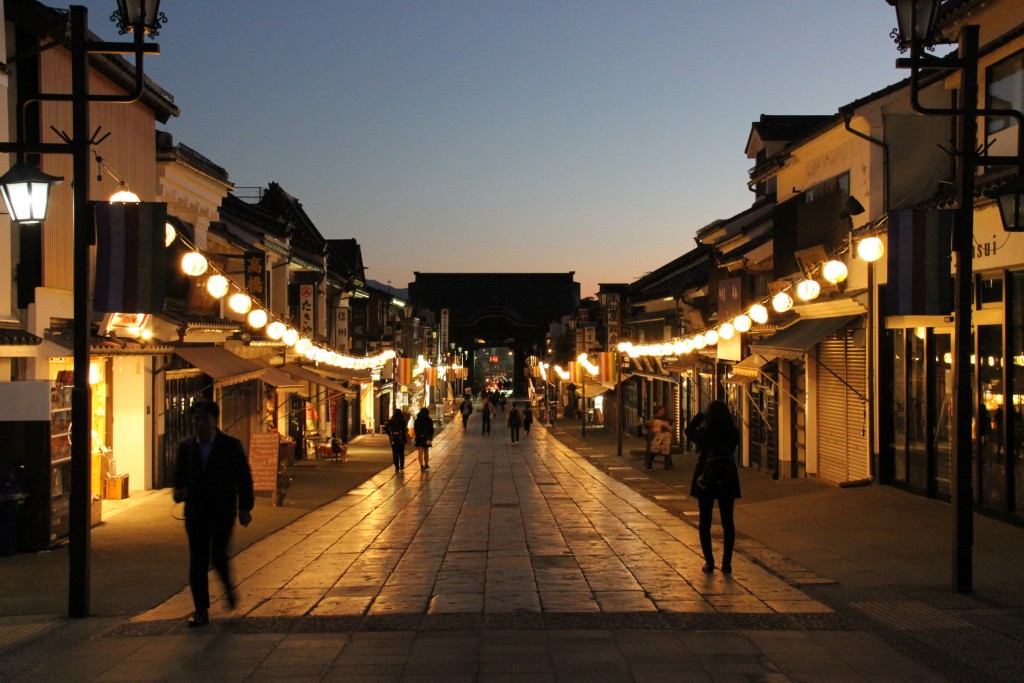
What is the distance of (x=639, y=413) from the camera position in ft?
153

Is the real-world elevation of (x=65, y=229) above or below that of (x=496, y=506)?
above

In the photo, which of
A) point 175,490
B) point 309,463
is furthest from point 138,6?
point 309,463

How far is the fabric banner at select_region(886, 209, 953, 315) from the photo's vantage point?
33.7 feet

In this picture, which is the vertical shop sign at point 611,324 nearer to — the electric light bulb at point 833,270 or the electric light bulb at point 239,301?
the electric light bulb at point 239,301

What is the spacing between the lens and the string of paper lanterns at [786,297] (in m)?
13.7

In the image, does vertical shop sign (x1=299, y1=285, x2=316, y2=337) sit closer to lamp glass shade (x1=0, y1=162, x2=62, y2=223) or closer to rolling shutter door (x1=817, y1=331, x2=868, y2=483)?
rolling shutter door (x1=817, y1=331, x2=868, y2=483)

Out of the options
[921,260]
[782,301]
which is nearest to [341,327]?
[782,301]

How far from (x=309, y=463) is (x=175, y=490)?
21648mm

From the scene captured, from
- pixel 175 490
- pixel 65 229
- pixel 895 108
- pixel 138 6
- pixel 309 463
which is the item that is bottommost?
pixel 309 463

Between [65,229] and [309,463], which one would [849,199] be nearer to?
[65,229]

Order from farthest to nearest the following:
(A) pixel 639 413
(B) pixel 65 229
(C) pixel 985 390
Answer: (A) pixel 639 413, (B) pixel 65 229, (C) pixel 985 390

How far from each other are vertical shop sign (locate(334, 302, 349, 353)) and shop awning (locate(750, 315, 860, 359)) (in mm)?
22097

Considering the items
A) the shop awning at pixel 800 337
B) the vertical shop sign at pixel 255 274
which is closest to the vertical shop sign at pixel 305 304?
the vertical shop sign at pixel 255 274

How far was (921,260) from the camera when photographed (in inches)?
406
